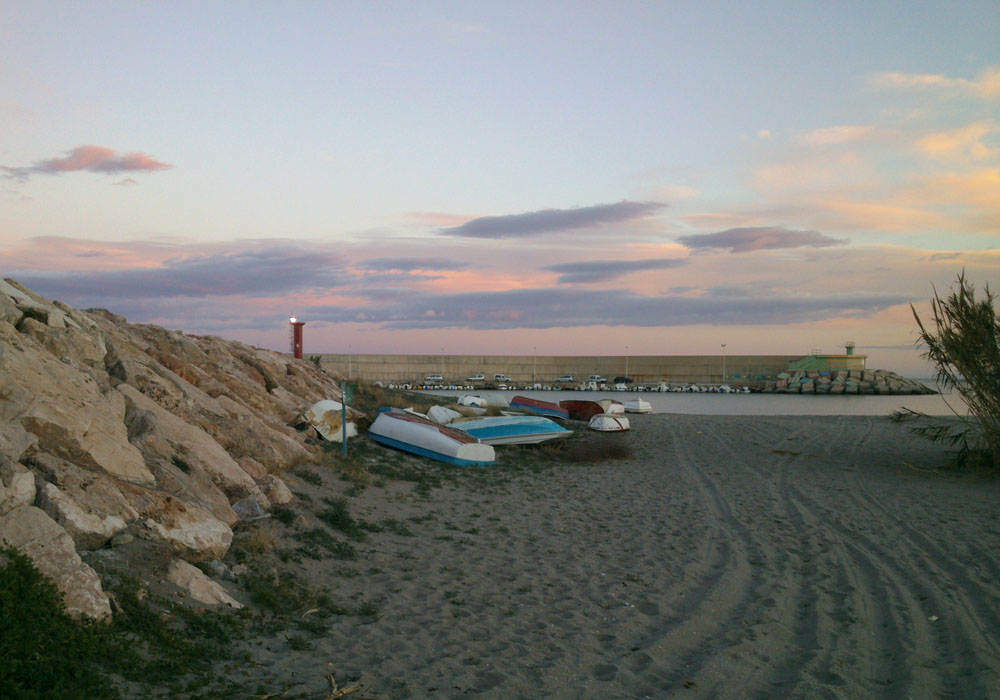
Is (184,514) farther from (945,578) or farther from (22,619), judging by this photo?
(945,578)

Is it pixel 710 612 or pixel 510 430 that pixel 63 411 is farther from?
pixel 510 430

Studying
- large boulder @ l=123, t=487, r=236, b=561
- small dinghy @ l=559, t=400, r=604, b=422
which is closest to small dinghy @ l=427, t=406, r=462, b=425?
small dinghy @ l=559, t=400, r=604, b=422

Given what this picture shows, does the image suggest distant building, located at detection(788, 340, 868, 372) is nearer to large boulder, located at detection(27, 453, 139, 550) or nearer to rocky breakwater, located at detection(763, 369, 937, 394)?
rocky breakwater, located at detection(763, 369, 937, 394)

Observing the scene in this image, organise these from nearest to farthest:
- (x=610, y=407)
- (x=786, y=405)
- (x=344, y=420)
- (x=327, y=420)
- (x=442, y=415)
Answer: (x=344, y=420) → (x=327, y=420) → (x=442, y=415) → (x=610, y=407) → (x=786, y=405)

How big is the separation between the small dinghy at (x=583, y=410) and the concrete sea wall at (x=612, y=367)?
6692 cm

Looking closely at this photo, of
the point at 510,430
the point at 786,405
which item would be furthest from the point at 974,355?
the point at 786,405

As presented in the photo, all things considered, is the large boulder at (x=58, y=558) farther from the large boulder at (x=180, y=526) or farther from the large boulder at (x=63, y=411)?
the large boulder at (x=63, y=411)

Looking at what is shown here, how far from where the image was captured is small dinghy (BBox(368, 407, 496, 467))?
48.1ft

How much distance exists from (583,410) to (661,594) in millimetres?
20550

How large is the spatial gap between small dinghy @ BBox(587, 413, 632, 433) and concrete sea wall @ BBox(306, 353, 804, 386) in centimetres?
7041

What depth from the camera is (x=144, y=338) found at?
12203mm

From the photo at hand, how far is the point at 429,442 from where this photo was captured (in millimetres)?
14742

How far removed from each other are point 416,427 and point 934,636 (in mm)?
10762

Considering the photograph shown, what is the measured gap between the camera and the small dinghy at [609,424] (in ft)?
79.9
